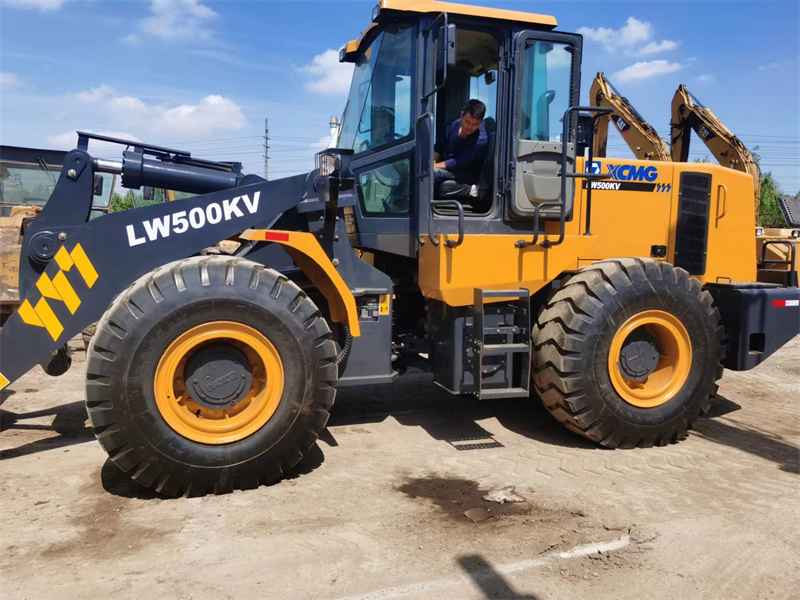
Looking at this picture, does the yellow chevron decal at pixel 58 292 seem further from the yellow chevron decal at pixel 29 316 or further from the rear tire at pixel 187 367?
the rear tire at pixel 187 367

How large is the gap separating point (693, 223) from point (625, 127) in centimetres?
216

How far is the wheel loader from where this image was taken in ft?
12.0

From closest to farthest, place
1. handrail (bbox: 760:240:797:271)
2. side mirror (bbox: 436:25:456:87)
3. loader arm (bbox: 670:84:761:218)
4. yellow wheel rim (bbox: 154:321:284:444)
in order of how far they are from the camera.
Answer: yellow wheel rim (bbox: 154:321:284:444) → side mirror (bbox: 436:25:456:87) → handrail (bbox: 760:240:797:271) → loader arm (bbox: 670:84:761:218)

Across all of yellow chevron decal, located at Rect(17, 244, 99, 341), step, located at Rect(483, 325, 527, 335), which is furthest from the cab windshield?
yellow chevron decal, located at Rect(17, 244, 99, 341)

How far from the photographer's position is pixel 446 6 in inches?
177

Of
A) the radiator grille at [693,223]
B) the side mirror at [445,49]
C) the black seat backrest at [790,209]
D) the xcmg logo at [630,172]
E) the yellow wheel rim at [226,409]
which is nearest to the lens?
the yellow wheel rim at [226,409]

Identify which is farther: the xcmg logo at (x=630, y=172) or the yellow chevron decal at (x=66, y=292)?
the xcmg logo at (x=630, y=172)

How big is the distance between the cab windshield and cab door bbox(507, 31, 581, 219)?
31.8 inches

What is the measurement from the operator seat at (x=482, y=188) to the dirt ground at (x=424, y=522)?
5.96ft

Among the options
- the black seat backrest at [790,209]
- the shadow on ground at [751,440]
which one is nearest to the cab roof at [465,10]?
the shadow on ground at [751,440]

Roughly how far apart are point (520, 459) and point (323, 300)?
1892 mm

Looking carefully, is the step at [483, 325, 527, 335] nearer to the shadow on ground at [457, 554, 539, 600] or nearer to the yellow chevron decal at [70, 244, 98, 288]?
the shadow on ground at [457, 554, 539, 600]

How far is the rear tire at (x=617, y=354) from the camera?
4.45m

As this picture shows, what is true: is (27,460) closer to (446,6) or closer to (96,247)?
(96,247)
